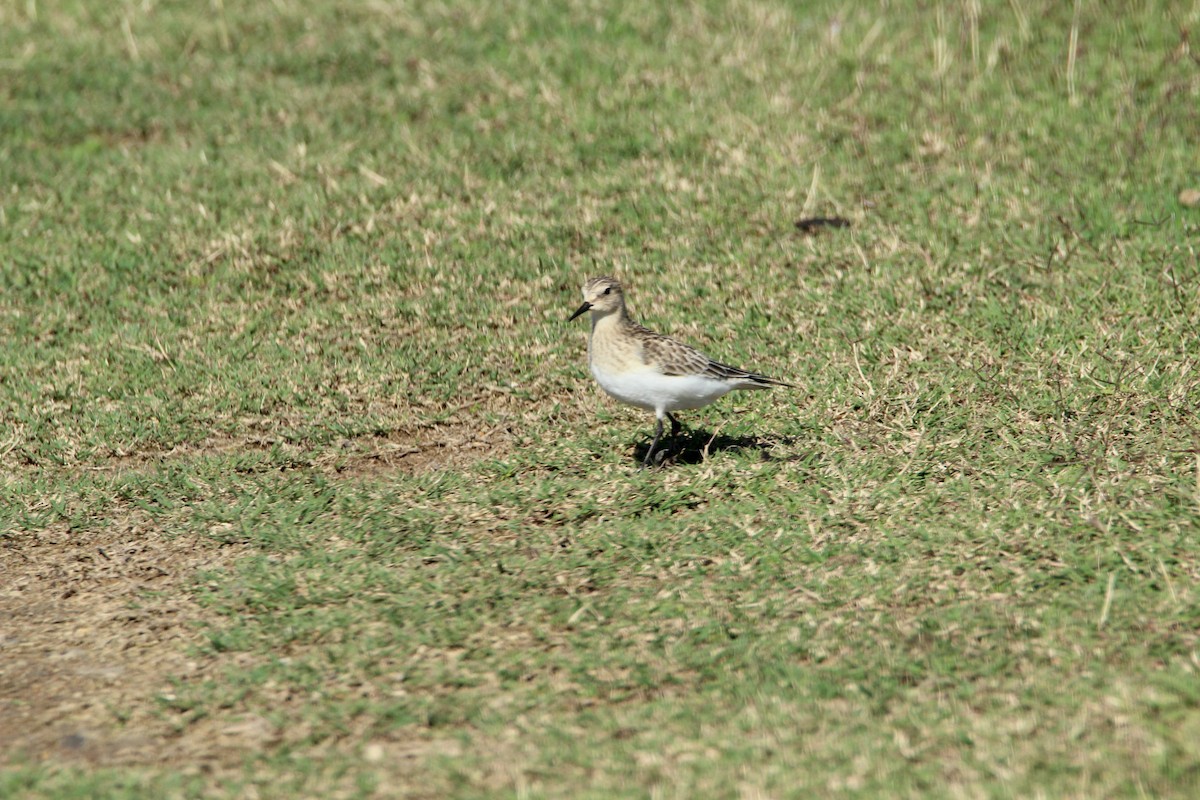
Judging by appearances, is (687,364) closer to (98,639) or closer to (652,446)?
(652,446)

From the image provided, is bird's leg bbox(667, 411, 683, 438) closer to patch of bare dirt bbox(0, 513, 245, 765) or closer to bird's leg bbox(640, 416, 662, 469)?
bird's leg bbox(640, 416, 662, 469)

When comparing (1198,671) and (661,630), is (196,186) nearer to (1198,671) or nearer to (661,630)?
(661,630)

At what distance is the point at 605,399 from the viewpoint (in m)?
8.08

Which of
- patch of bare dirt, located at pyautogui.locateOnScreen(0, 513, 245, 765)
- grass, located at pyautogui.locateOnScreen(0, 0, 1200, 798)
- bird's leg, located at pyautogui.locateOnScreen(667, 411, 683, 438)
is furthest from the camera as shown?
bird's leg, located at pyautogui.locateOnScreen(667, 411, 683, 438)

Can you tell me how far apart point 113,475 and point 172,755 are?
2811 millimetres

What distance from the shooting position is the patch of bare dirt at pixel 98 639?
5203mm

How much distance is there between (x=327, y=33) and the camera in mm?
12391

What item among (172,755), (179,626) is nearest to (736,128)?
(179,626)

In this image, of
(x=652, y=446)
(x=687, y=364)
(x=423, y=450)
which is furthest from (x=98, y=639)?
(x=687, y=364)

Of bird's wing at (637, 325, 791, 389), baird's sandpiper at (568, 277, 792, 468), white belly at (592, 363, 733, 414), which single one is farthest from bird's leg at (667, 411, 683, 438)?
bird's wing at (637, 325, 791, 389)

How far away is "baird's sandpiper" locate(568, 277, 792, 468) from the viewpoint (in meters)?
6.95

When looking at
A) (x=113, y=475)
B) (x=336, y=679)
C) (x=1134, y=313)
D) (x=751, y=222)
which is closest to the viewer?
(x=336, y=679)

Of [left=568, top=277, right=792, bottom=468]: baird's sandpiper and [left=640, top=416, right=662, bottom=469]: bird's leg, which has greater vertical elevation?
[left=568, top=277, right=792, bottom=468]: baird's sandpiper

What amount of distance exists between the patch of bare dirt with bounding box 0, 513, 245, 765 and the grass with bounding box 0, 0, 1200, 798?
0.04 meters
